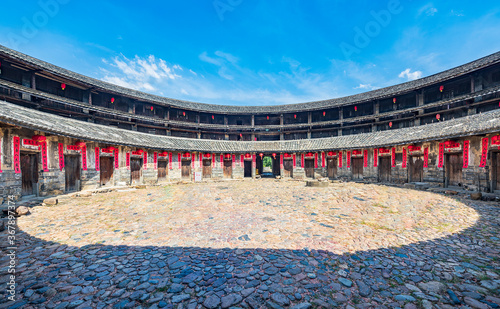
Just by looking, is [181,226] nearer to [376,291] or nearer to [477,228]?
[376,291]

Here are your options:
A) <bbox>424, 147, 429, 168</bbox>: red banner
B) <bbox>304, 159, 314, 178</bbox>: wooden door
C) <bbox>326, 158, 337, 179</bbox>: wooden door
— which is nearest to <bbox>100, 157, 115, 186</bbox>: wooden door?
<bbox>304, 159, 314, 178</bbox>: wooden door

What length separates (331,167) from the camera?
20.3m

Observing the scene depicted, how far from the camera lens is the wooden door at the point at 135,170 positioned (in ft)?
53.4

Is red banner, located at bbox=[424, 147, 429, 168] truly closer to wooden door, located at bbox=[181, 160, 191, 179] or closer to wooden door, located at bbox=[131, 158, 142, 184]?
wooden door, located at bbox=[181, 160, 191, 179]

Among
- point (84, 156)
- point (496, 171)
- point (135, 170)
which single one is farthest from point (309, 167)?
point (84, 156)

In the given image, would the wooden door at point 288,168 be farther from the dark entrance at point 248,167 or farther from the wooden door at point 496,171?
the wooden door at point 496,171

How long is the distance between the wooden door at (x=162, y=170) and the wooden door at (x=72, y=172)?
668 cm

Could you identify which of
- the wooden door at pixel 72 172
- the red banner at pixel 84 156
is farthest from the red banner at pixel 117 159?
the wooden door at pixel 72 172

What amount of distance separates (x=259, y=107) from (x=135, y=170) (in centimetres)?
1812

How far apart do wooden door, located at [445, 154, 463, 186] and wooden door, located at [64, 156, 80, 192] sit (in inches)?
1003

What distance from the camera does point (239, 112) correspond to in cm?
2509

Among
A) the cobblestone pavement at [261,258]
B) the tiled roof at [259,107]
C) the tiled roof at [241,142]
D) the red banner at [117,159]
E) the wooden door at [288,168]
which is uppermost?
the tiled roof at [259,107]

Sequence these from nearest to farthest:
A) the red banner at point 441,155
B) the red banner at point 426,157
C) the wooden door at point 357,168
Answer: the red banner at point 441,155
the red banner at point 426,157
the wooden door at point 357,168

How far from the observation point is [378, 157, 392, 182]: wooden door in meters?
16.4
